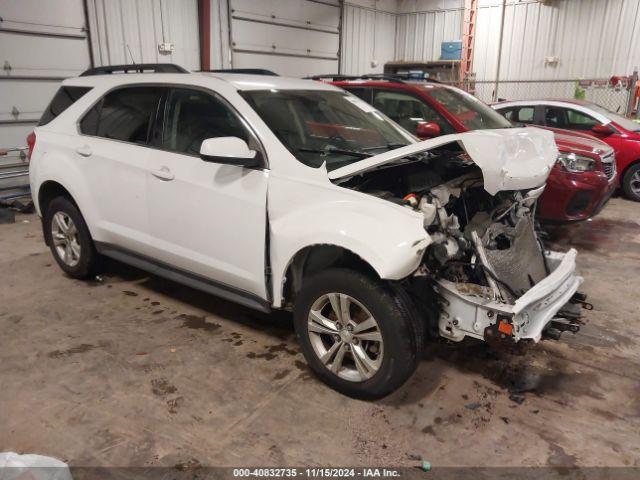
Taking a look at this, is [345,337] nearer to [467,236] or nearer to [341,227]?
[341,227]

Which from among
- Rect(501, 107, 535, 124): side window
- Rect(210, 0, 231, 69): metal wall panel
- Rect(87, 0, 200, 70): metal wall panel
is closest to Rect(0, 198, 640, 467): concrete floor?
Rect(501, 107, 535, 124): side window

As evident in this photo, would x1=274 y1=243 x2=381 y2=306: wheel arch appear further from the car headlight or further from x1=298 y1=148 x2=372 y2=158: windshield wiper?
the car headlight

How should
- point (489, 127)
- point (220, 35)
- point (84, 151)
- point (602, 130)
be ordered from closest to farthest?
point (84, 151) < point (489, 127) < point (602, 130) < point (220, 35)

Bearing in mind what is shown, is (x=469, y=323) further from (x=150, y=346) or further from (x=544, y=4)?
(x=544, y=4)

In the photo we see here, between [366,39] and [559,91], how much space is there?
17.6 feet

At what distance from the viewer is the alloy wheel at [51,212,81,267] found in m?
4.17

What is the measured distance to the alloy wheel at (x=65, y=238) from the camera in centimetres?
417

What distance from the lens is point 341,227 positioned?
2494 millimetres

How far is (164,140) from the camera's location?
3355 millimetres

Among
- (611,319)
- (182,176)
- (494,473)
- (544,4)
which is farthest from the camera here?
(544,4)

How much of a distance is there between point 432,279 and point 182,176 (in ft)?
5.43

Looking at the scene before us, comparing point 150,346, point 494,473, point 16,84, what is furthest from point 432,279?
point 16,84

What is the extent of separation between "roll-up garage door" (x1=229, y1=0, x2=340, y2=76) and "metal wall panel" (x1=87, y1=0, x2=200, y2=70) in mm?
1066

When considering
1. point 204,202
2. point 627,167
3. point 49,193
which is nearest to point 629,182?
point 627,167
